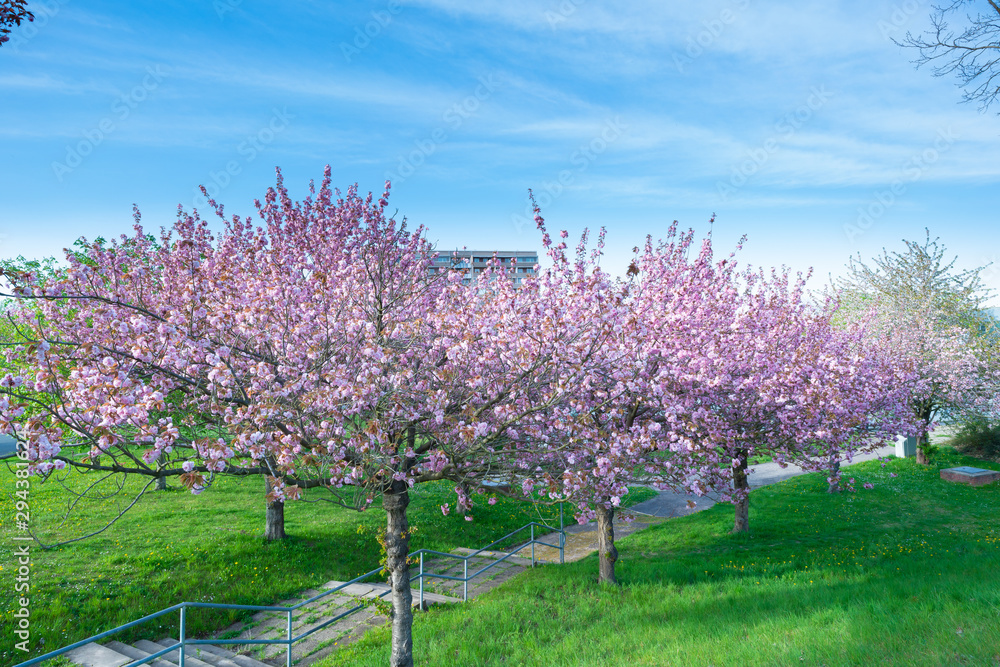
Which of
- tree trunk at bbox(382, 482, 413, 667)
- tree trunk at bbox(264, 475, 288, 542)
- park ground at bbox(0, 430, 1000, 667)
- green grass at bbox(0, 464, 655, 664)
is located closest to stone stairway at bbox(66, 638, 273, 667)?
green grass at bbox(0, 464, 655, 664)

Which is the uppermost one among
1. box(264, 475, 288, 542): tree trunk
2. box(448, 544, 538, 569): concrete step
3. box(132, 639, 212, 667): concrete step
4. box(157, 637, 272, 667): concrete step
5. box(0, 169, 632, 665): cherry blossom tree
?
box(0, 169, 632, 665): cherry blossom tree

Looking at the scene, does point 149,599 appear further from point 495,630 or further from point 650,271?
point 650,271

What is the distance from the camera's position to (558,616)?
34.4ft

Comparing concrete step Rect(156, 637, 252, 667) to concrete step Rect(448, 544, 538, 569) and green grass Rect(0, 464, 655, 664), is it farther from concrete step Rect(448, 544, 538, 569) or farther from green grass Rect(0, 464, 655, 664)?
concrete step Rect(448, 544, 538, 569)

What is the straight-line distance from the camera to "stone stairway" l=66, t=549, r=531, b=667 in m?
9.06

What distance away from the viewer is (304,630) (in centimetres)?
1119

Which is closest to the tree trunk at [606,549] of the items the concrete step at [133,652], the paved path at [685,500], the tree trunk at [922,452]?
the paved path at [685,500]

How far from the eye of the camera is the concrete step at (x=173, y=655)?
8883mm

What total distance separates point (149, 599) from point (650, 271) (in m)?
12.6

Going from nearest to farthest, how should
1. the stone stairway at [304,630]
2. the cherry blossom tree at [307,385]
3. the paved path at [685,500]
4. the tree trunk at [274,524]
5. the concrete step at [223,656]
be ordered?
1. the cherry blossom tree at [307,385]
2. the stone stairway at [304,630]
3. the concrete step at [223,656]
4. the tree trunk at [274,524]
5. the paved path at [685,500]

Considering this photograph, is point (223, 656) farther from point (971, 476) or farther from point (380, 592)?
point (971, 476)

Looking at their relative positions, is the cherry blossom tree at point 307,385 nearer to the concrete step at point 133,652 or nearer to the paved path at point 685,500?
the concrete step at point 133,652

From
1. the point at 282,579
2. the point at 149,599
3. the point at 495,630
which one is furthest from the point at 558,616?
the point at 149,599

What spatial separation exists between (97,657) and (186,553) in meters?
4.73
